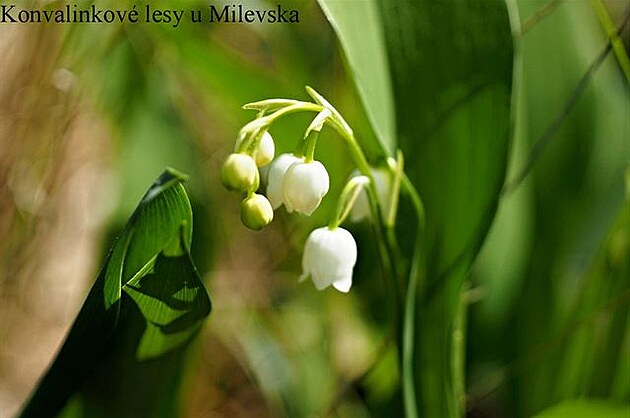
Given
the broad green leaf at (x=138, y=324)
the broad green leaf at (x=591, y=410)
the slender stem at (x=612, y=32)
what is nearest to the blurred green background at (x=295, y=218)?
the slender stem at (x=612, y=32)

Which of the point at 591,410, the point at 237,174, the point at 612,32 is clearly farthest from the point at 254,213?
the point at 612,32

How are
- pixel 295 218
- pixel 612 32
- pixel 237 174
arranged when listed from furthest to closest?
pixel 295 218, pixel 612 32, pixel 237 174

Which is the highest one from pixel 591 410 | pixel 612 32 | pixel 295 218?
pixel 612 32

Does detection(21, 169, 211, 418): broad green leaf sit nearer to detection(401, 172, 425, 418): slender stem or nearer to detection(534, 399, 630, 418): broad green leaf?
detection(401, 172, 425, 418): slender stem

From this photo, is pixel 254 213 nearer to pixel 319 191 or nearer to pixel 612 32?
pixel 319 191

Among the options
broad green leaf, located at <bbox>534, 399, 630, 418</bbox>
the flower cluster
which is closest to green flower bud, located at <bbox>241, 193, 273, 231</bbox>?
Result: the flower cluster

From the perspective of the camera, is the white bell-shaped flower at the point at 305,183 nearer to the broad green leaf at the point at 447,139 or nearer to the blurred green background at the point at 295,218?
the broad green leaf at the point at 447,139

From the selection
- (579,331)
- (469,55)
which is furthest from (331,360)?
(469,55)
